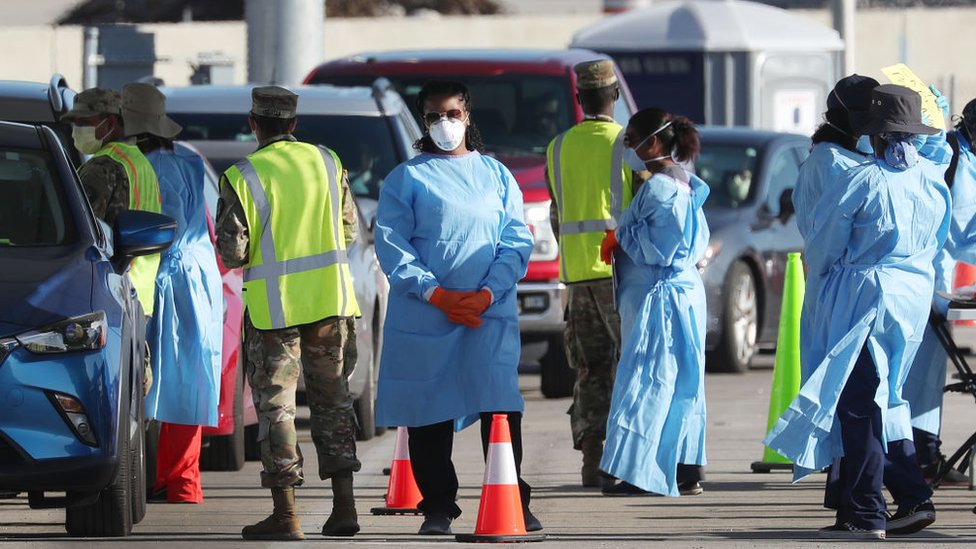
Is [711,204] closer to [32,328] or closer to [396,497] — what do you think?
[396,497]

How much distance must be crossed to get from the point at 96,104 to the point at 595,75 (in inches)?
87.1

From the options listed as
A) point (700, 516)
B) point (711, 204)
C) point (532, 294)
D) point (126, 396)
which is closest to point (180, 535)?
point (126, 396)

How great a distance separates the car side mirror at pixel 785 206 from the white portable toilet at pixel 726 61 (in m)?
10.4

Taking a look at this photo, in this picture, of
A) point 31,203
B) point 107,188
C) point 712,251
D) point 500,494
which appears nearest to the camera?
point 500,494

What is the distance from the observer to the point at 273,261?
9.45m

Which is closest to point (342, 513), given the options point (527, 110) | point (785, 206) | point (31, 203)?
point (31, 203)

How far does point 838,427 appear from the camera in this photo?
9.56 m

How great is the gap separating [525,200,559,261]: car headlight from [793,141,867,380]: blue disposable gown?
584 cm

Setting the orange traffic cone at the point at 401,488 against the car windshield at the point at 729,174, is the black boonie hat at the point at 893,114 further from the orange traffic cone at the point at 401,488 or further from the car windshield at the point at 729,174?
the car windshield at the point at 729,174

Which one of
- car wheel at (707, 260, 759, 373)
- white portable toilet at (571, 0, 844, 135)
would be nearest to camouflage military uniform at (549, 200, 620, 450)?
car wheel at (707, 260, 759, 373)

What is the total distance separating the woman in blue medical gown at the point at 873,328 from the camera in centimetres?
942

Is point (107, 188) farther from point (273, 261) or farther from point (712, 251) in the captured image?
point (712, 251)

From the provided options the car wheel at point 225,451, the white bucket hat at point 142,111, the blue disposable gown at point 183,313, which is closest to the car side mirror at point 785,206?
the car wheel at point 225,451

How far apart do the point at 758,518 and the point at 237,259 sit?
237 centimetres
